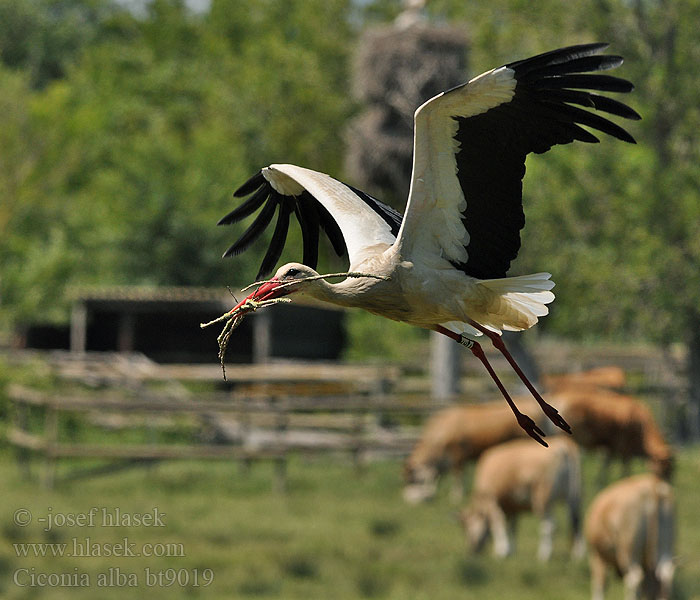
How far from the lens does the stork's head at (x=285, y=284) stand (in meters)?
3.50

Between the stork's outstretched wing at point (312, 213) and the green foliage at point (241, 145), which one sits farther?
the green foliage at point (241, 145)

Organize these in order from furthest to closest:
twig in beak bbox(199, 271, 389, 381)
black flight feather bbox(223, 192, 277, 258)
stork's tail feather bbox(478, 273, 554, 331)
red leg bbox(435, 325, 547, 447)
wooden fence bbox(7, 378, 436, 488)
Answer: wooden fence bbox(7, 378, 436, 488), black flight feather bbox(223, 192, 277, 258), stork's tail feather bbox(478, 273, 554, 331), red leg bbox(435, 325, 547, 447), twig in beak bbox(199, 271, 389, 381)

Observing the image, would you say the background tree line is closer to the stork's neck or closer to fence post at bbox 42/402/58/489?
fence post at bbox 42/402/58/489

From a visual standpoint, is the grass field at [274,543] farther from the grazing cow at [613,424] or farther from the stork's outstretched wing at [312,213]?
the stork's outstretched wing at [312,213]


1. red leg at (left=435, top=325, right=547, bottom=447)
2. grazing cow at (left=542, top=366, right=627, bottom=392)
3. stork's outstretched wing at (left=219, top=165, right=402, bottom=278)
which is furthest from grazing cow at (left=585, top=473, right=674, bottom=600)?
red leg at (left=435, top=325, right=547, bottom=447)

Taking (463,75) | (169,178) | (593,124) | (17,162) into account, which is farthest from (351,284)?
(17,162)

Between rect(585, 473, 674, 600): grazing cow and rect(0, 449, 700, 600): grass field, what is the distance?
859 millimetres

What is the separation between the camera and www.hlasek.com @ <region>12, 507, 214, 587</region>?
48.6 feet

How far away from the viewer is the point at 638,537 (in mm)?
13586

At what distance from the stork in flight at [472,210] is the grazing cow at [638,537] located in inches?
384

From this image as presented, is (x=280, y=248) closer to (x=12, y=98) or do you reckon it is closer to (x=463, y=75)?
(x=463, y=75)

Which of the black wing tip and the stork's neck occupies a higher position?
the black wing tip

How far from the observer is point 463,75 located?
21156 millimetres

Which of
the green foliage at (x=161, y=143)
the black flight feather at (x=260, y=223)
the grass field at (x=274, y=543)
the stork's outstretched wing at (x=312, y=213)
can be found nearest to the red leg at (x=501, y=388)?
the stork's outstretched wing at (x=312, y=213)
